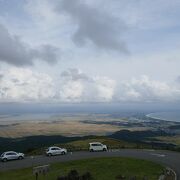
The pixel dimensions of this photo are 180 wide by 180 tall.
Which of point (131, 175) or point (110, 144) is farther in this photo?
point (110, 144)

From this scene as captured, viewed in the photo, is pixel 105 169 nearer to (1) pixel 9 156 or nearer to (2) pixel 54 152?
(2) pixel 54 152

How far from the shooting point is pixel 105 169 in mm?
43281

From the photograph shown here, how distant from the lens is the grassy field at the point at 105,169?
39.5 metres

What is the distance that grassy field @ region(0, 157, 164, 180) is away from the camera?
130 ft

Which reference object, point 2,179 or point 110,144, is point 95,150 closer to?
point 110,144

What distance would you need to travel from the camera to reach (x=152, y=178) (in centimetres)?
3762

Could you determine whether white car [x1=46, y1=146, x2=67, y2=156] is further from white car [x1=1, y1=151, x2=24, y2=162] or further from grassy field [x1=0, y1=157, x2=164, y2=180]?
grassy field [x1=0, y1=157, x2=164, y2=180]

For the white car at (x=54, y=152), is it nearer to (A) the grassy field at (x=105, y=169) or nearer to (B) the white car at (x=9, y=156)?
(B) the white car at (x=9, y=156)

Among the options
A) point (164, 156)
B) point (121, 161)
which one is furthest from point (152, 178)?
point (164, 156)

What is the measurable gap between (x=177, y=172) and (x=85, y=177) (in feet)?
41.7

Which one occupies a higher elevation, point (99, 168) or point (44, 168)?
point (44, 168)

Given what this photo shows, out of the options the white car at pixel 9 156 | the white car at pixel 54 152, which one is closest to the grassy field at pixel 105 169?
the white car at pixel 9 156

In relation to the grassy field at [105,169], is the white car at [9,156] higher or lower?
lower

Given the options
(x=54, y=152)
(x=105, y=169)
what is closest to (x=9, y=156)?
(x=54, y=152)
